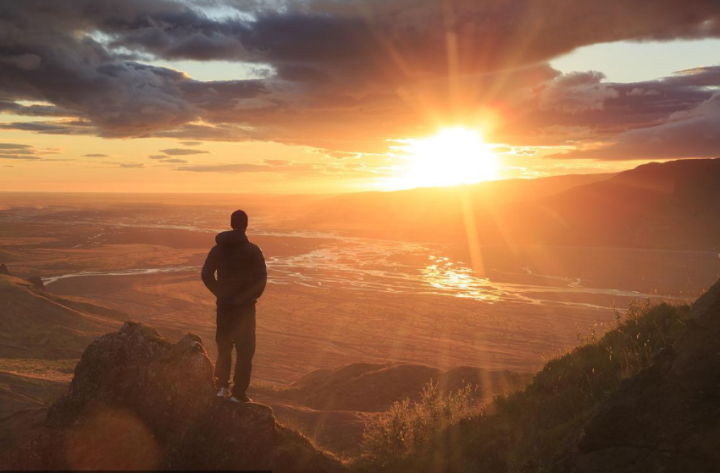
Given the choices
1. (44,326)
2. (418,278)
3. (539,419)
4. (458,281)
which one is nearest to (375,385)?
(539,419)

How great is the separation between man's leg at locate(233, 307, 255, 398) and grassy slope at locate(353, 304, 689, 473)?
224cm

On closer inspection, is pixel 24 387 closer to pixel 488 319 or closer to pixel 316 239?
pixel 488 319

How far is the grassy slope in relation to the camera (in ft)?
23.0

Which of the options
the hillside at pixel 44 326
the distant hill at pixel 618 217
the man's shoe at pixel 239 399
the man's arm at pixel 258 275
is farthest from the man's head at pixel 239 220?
the distant hill at pixel 618 217

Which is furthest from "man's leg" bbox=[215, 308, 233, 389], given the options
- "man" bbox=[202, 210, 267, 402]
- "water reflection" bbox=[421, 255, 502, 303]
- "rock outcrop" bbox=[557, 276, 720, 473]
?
"water reflection" bbox=[421, 255, 502, 303]

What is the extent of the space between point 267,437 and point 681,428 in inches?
186

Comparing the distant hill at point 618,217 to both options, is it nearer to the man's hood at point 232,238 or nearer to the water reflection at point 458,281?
the water reflection at point 458,281

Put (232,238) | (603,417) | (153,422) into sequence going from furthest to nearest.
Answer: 1. (232,238)
2. (153,422)
3. (603,417)

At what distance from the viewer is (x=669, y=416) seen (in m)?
5.54

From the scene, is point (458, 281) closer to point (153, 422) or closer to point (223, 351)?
point (223, 351)

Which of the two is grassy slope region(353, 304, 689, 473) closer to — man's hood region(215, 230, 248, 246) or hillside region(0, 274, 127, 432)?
man's hood region(215, 230, 248, 246)

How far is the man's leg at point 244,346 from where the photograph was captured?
6.84 meters

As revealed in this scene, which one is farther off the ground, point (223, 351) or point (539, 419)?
point (223, 351)

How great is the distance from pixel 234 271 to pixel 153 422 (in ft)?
7.18
